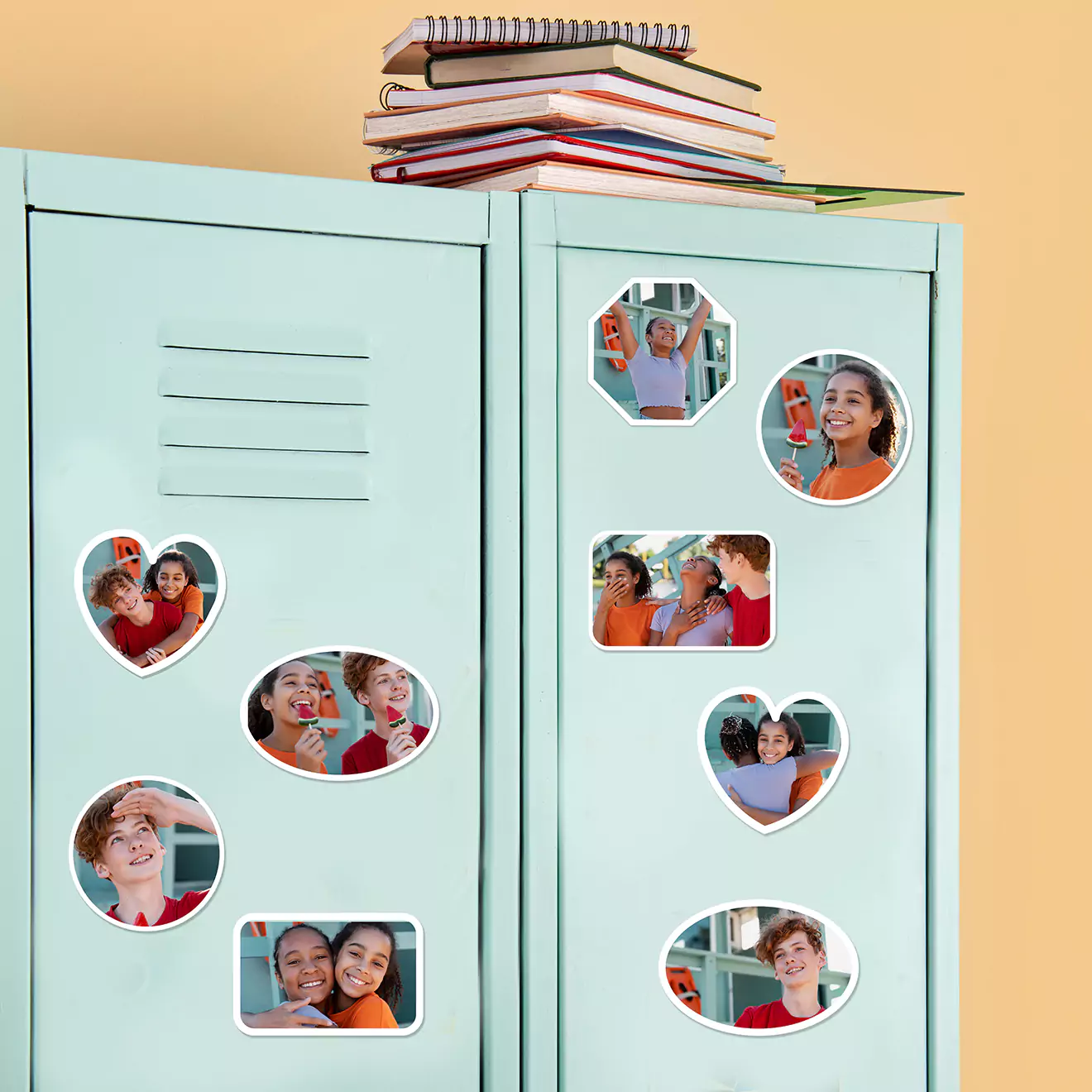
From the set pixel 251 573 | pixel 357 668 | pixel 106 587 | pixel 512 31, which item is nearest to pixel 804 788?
pixel 357 668

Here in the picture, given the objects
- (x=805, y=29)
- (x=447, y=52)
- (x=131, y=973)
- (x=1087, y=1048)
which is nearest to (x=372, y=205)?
(x=447, y=52)

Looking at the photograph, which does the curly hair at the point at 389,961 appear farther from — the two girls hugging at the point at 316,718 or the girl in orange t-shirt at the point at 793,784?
the girl in orange t-shirt at the point at 793,784

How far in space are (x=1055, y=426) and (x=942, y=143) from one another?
44 centimetres

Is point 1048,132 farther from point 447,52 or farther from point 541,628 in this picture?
point 541,628

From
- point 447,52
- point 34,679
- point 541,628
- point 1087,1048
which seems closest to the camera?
point 34,679

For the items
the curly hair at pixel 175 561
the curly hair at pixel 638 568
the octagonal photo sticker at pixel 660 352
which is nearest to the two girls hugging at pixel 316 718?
the curly hair at pixel 175 561

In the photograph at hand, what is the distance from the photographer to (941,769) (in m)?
1.14

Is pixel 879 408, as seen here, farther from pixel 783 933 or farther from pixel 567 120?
pixel 783 933

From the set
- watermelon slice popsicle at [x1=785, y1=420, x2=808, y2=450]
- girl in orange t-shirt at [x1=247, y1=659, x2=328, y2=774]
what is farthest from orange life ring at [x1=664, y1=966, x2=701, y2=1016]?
watermelon slice popsicle at [x1=785, y1=420, x2=808, y2=450]

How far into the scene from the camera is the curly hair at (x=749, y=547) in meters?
1.10

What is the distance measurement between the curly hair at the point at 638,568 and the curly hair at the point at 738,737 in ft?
0.47

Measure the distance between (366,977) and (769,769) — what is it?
412mm

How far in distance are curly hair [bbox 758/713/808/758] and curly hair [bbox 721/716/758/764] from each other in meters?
0.01

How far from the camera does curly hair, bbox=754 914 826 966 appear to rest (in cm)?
109
